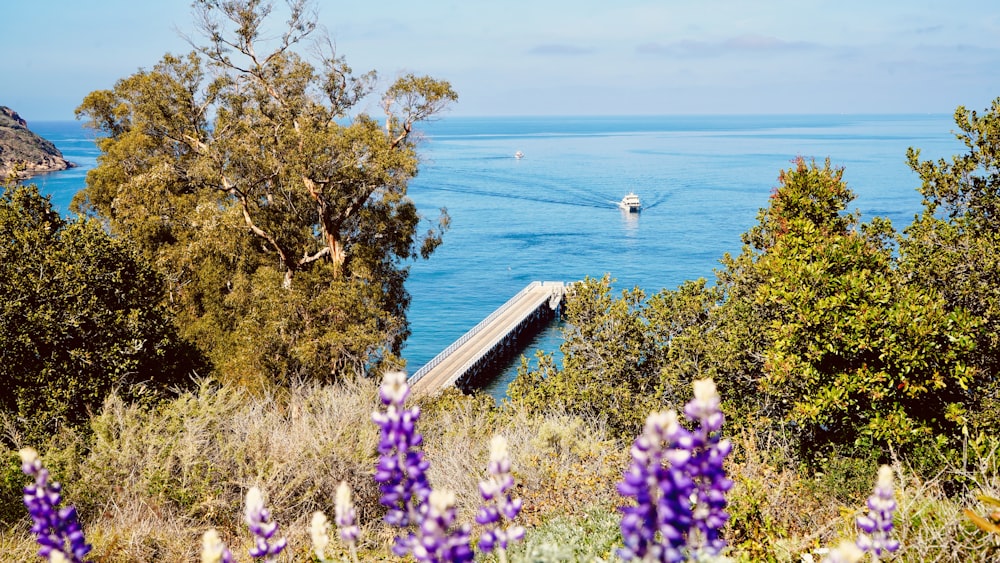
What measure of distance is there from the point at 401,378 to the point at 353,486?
30.6 ft

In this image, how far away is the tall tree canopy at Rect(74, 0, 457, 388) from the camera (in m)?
19.3

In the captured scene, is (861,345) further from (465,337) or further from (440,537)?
(465,337)

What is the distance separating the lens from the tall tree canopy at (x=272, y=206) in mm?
19281

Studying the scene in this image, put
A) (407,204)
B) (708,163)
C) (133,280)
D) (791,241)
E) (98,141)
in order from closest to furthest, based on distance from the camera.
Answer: (791,241) < (133,280) < (407,204) < (98,141) < (708,163)

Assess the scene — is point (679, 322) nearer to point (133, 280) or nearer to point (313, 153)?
point (313, 153)

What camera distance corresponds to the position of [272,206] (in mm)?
21750

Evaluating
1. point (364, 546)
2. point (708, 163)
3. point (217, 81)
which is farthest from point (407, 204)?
point (708, 163)

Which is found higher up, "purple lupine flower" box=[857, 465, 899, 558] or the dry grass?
"purple lupine flower" box=[857, 465, 899, 558]

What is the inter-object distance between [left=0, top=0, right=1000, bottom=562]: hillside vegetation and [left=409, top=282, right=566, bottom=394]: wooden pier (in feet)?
49.3

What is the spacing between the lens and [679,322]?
1656 cm

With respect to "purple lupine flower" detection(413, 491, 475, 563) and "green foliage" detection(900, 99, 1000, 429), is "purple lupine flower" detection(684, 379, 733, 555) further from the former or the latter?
"green foliage" detection(900, 99, 1000, 429)

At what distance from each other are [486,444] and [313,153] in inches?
395

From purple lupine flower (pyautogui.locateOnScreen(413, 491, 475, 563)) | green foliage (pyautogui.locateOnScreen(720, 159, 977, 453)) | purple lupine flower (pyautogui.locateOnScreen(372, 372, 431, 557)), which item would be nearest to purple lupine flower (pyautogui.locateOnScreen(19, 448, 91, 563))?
purple lupine flower (pyautogui.locateOnScreen(372, 372, 431, 557))

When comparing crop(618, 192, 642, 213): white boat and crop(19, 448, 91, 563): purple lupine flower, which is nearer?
crop(19, 448, 91, 563): purple lupine flower
